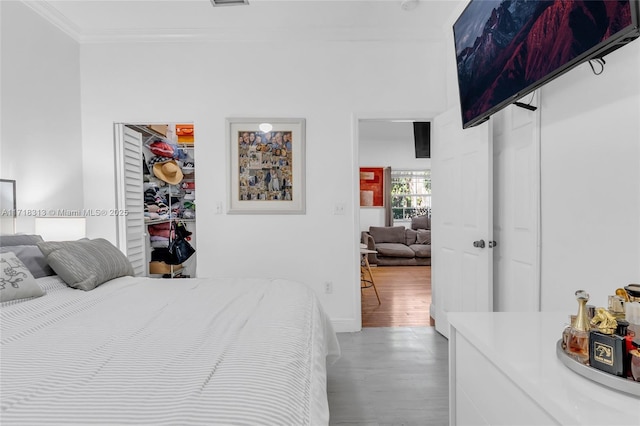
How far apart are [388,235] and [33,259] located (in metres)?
5.97

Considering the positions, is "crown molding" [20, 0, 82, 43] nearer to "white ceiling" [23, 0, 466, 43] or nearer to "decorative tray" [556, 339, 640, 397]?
"white ceiling" [23, 0, 466, 43]

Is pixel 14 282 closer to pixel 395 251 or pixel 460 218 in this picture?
pixel 460 218

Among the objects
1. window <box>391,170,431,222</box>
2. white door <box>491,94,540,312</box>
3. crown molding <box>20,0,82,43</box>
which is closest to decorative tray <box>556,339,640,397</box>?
white door <box>491,94,540,312</box>

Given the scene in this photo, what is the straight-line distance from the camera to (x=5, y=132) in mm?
2373

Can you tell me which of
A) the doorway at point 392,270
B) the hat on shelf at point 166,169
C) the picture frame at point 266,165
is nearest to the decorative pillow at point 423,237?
the doorway at point 392,270

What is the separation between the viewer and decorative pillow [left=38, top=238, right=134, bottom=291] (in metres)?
1.90

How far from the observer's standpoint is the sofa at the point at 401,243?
652 centimetres

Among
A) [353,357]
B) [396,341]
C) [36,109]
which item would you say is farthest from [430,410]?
[36,109]

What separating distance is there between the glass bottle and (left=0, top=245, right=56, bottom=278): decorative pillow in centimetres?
257

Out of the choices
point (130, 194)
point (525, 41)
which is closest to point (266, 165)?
point (130, 194)

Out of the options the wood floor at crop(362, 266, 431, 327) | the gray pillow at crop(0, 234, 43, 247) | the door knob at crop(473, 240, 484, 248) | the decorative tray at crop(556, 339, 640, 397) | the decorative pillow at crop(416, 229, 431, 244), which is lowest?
the wood floor at crop(362, 266, 431, 327)

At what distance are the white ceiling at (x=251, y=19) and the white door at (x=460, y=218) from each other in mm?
879

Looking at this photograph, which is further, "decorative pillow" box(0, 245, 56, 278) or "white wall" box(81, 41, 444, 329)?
"white wall" box(81, 41, 444, 329)

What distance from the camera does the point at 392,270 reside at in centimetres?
615
